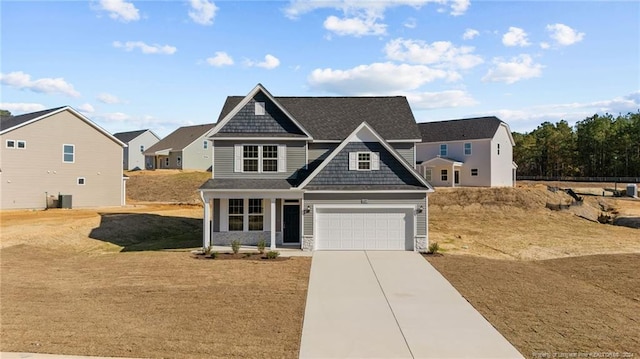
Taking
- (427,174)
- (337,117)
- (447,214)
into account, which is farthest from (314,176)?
(427,174)

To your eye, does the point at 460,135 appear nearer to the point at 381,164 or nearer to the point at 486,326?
the point at 381,164

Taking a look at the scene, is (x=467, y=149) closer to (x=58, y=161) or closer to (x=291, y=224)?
Result: (x=291, y=224)

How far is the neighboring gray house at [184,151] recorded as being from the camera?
57.9 m

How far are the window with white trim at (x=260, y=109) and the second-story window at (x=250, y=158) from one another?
1.77m

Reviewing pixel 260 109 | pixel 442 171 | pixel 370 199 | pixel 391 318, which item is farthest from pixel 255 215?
pixel 442 171

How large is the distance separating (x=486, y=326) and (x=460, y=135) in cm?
3606

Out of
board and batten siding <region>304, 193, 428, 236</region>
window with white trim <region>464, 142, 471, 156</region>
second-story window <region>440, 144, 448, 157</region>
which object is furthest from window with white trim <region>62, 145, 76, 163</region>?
window with white trim <region>464, 142, 471, 156</region>

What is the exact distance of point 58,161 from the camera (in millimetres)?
31172

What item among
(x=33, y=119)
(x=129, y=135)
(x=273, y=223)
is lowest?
(x=273, y=223)

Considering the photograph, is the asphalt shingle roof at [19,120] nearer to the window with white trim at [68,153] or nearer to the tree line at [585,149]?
the window with white trim at [68,153]

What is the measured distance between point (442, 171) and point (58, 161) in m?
35.5

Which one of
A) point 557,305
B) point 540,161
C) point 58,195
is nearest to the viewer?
point 557,305

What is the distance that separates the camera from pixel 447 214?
31906mm

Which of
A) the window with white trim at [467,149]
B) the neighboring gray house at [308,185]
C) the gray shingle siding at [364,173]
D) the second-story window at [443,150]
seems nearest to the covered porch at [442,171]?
the second-story window at [443,150]
